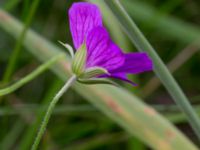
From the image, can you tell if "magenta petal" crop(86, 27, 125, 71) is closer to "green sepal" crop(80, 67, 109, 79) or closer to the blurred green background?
"green sepal" crop(80, 67, 109, 79)

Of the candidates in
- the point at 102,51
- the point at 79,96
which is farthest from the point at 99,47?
the point at 79,96

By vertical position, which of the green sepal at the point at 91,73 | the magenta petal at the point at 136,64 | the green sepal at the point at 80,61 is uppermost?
the green sepal at the point at 80,61

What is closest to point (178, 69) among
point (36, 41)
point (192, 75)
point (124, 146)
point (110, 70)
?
point (192, 75)

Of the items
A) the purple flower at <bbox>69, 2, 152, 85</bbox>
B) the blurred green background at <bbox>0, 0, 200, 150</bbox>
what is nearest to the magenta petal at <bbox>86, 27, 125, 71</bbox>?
the purple flower at <bbox>69, 2, 152, 85</bbox>

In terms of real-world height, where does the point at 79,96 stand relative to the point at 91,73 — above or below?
below

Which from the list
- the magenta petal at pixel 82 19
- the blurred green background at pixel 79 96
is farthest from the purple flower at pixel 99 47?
the blurred green background at pixel 79 96

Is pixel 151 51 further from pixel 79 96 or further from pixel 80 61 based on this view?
pixel 79 96

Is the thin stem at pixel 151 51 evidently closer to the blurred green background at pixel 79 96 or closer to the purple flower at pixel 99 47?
the purple flower at pixel 99 47

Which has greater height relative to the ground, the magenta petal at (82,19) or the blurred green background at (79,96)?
the magenta petal at (82,19)
